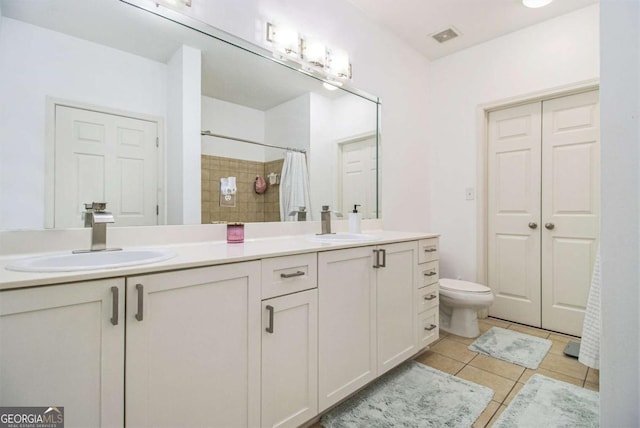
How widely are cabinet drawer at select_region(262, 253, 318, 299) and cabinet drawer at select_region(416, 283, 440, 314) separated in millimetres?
905

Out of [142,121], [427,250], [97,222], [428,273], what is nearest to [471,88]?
[427,250]

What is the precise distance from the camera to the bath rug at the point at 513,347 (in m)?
1.98

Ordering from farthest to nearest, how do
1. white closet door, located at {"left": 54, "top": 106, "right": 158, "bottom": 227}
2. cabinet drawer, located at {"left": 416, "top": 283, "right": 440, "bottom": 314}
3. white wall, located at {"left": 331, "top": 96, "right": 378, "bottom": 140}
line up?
white wall, located at {"left": 331, "top": 96, "right": 378, "bottom": 140}
cabinet drawer, located at {"left": 416, "top": 283, "right": 440, "bottom": 314}
white closet door, located at {"left": 54, "top": 106, "right": 158, "bottom": 227}

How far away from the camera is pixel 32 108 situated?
1110mm

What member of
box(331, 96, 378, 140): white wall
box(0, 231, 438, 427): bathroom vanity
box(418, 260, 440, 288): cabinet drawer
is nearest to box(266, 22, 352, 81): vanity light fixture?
box(331, 96, 378, 140): white wall

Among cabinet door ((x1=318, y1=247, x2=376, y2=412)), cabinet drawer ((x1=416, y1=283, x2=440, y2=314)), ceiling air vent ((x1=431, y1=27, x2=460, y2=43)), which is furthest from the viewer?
ceiling air vent ((x1=431, y1=27, x2=460, y2=43))

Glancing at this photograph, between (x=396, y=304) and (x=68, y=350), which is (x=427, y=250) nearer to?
(x=396, y=304)

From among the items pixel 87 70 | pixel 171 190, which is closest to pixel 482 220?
pixel 171 190

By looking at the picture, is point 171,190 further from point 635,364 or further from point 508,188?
point 508,188

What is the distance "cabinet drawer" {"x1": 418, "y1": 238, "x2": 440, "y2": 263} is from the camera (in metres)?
1.92

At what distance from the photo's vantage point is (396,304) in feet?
5.68

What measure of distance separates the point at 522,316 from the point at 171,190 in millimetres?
2938

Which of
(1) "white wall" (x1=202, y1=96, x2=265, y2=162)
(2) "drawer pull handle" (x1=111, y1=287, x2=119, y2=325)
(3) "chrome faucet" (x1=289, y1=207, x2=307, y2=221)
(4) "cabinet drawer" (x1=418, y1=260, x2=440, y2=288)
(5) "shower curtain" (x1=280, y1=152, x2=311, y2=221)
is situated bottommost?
(4) "cabinet drawer" (x1=418, y1=260, x2=440, y2=288)

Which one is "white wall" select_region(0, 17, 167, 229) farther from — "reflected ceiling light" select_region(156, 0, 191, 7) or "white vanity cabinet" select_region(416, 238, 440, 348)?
"white vanity cabinet" select_region(416, 238, 440, 348)
